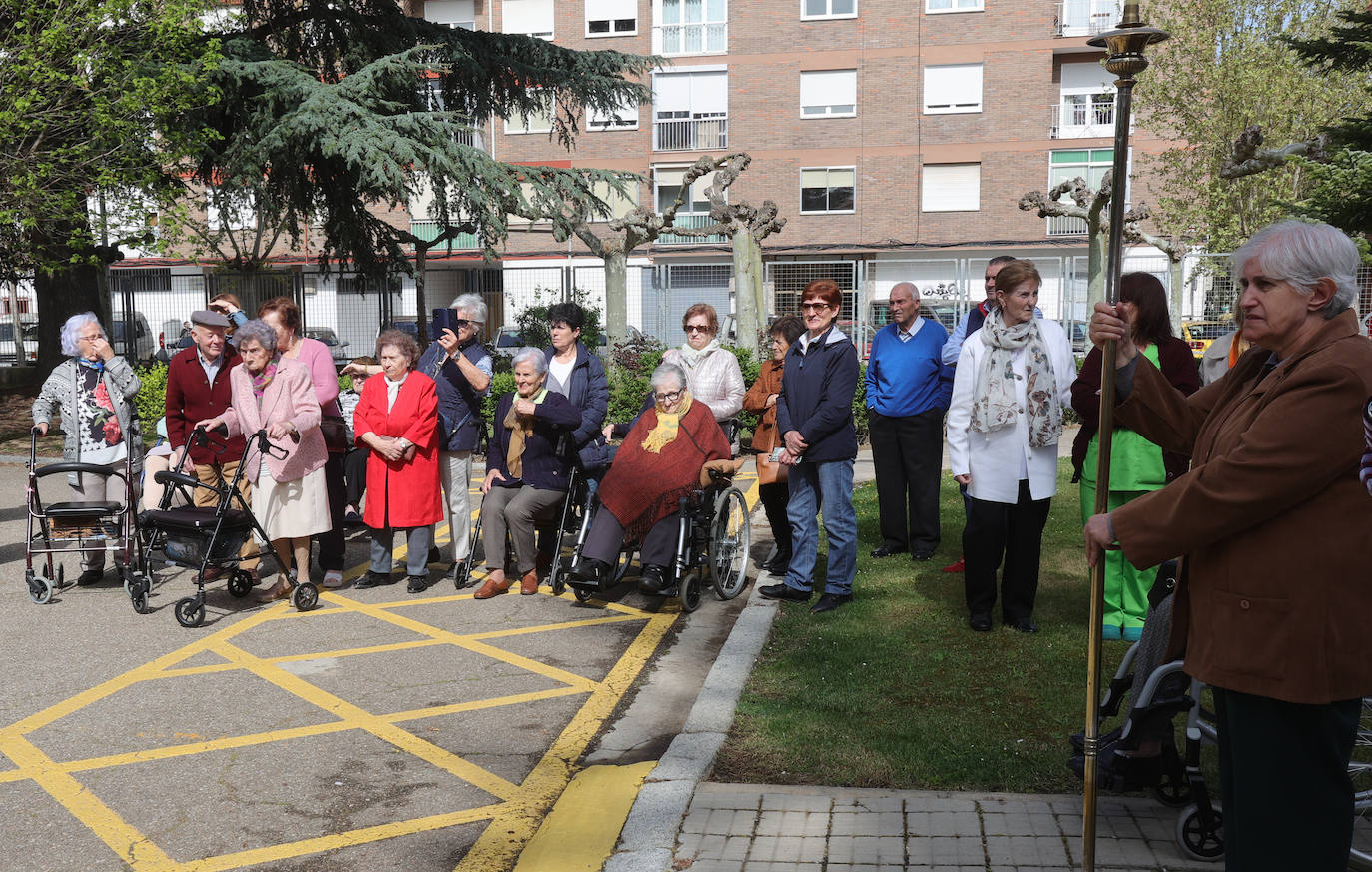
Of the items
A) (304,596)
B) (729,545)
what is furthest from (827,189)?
(304,596)

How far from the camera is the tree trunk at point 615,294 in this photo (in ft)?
68.0

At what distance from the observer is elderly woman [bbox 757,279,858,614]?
685cm

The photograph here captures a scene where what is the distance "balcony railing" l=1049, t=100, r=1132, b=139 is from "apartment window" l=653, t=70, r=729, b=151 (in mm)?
11660

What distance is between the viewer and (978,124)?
39875 millimetres

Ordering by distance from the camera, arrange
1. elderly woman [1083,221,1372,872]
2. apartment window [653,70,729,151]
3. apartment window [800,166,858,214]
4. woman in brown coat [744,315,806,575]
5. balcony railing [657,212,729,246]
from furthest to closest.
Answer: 1. apartment window [653,70,729,151]
2. balcony railing [657,212,729,246]
3. apartment window [800,166,858,214]
4. woman in brown coat [744,315,806,575]
5. elderly woman [1083,221,1372,872]

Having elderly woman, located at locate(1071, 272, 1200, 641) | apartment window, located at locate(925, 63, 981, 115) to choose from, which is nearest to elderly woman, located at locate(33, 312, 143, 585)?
elderly woman, located at locate(1071, 272, 1200, 641)

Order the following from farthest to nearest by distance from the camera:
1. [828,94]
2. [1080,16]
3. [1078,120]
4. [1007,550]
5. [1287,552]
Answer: [828,94], [1078,120], [1080,16], [1007,550], [1287,552]

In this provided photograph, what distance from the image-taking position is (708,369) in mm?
8086

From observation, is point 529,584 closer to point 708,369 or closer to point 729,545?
point 729,545

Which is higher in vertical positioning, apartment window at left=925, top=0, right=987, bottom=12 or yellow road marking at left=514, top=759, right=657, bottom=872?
apartment window at left=925, top=0, right=987, bottom=12

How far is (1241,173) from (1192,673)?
14820mm

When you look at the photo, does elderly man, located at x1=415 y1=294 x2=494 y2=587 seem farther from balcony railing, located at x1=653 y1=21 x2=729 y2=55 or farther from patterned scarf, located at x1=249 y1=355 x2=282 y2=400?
balcony railing, located at x1=653 y1=21 x2=729 y2=55

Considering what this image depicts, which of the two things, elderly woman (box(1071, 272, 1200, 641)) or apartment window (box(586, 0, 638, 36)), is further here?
apartment window (box(586, 0, 638, 36))

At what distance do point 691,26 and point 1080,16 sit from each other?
13639mm
